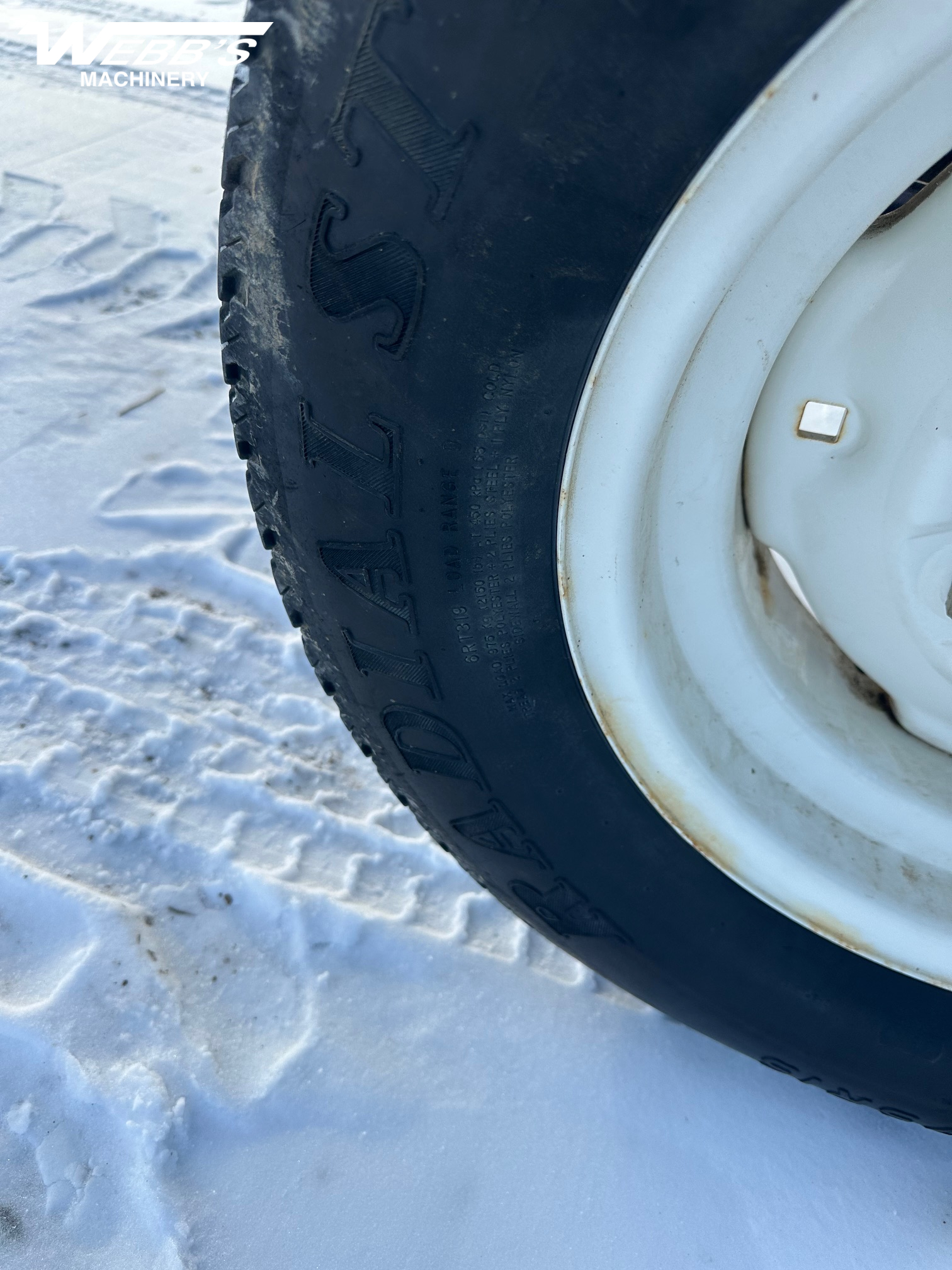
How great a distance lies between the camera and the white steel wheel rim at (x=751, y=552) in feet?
1.74

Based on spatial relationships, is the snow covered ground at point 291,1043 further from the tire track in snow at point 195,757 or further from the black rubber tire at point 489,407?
the black rubber tire at point 489,407

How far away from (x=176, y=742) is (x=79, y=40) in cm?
355

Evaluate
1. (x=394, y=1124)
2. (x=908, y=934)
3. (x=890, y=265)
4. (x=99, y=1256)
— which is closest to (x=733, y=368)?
(x=890, y=265)

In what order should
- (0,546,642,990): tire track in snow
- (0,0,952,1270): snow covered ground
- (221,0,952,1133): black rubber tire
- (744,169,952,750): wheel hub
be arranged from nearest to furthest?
(221,0,952,1133): black rubber tire
(744,169,952,750): wheel hub
(0,0,952,1270): snow covered ground
(0,546,642,990): tire track in snow

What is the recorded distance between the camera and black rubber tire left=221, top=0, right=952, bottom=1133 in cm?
53

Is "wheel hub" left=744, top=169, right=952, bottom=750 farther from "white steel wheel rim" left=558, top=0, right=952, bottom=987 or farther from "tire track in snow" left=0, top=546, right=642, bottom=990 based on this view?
"tire track in snow" left=0, top=546, right=642, bottom=990

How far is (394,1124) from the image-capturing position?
90 cm

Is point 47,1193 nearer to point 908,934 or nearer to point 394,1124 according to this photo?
point 394,1124

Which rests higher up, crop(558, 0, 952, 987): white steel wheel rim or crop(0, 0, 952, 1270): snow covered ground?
crop(558, 0, 952, 987): white steel wheel rim

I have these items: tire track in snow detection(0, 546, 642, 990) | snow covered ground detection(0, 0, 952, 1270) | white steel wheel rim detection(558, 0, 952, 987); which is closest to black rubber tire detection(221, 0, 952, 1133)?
white steel wheel rim detection(558, 0, 952, 987)

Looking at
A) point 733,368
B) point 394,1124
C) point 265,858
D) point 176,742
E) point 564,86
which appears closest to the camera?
point 564,86

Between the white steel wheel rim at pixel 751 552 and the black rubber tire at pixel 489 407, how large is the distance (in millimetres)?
19

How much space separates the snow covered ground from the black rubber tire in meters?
0.12

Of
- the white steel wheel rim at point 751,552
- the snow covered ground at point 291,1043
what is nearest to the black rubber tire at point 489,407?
the white steel wheel rim at point 751,552
